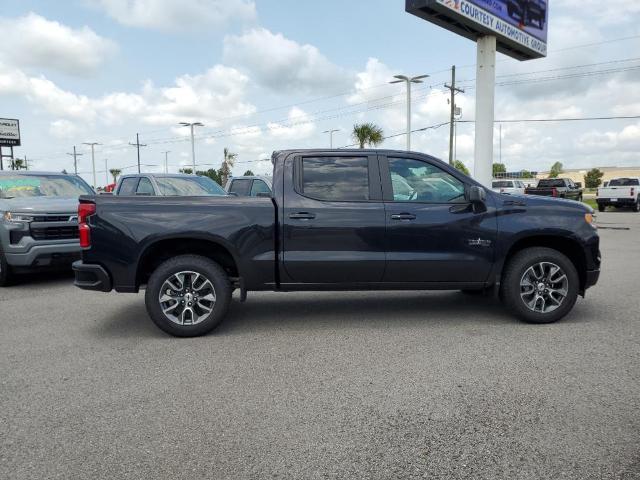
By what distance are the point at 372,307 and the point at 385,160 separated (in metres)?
1.89

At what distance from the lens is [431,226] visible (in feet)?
17.1

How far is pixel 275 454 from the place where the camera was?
9.27 ft

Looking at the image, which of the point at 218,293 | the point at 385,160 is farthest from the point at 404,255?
the point at 218,293

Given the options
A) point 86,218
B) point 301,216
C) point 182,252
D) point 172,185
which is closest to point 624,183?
point 172,185

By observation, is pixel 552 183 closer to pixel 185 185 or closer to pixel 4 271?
pixel 185 185

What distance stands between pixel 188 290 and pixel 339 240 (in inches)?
62.1

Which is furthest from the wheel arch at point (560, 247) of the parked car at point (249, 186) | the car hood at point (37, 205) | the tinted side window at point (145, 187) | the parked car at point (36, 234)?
the parked car at point (249, 186)

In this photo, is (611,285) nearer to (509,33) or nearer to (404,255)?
(404,255)

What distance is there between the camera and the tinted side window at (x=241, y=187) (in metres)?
13.6

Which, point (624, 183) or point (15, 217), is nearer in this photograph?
point (15, 217)

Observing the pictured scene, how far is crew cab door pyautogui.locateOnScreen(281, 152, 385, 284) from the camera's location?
16.8 feet

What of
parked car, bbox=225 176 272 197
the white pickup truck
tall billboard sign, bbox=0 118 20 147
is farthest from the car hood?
tall billboard sign, bbox=0 118 20 147

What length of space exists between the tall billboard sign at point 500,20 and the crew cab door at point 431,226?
16099 mm

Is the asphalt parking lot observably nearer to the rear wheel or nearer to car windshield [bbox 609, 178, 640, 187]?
the rear wheel
